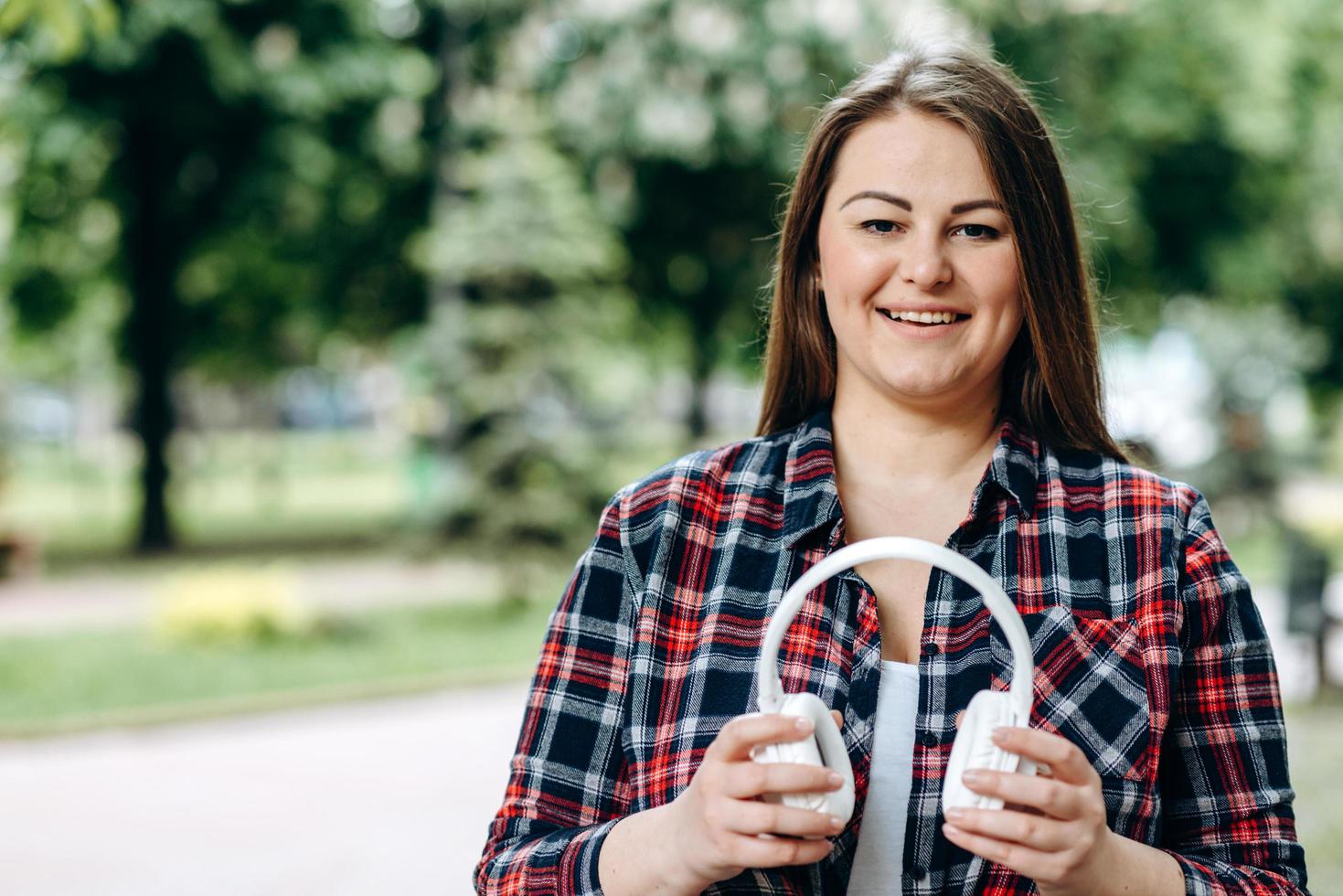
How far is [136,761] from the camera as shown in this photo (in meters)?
7.04

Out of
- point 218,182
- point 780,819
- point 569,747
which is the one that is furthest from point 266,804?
point 218,182

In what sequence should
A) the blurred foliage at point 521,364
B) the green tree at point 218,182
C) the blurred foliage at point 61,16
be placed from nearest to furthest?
the blurred foliage at point 61,16 → the blurred foliage at point 521,364 → the green tree at point 218,182

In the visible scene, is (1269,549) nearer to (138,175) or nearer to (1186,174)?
(1186,174)

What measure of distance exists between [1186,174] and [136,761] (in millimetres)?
13990

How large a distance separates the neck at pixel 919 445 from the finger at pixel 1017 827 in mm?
618

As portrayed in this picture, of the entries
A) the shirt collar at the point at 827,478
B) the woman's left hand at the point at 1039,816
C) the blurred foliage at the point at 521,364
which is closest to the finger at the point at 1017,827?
the woman's left hand at the point at 1039,816

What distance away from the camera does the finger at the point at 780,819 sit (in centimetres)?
125

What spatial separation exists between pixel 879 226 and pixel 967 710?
657mm

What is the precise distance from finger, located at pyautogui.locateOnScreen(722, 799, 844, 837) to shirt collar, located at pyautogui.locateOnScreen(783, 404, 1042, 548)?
49cm

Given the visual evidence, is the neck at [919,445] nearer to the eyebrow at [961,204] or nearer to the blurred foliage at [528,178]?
the eyebrow at [961,204]

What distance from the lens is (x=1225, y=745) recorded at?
1615 millimetres

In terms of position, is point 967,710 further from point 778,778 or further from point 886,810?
point 886,810

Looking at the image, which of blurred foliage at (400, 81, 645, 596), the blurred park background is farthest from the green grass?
blurred foliage at (400, 81, 645, 596)

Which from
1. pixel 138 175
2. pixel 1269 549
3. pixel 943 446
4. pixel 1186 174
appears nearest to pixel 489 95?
pixel 138 175
